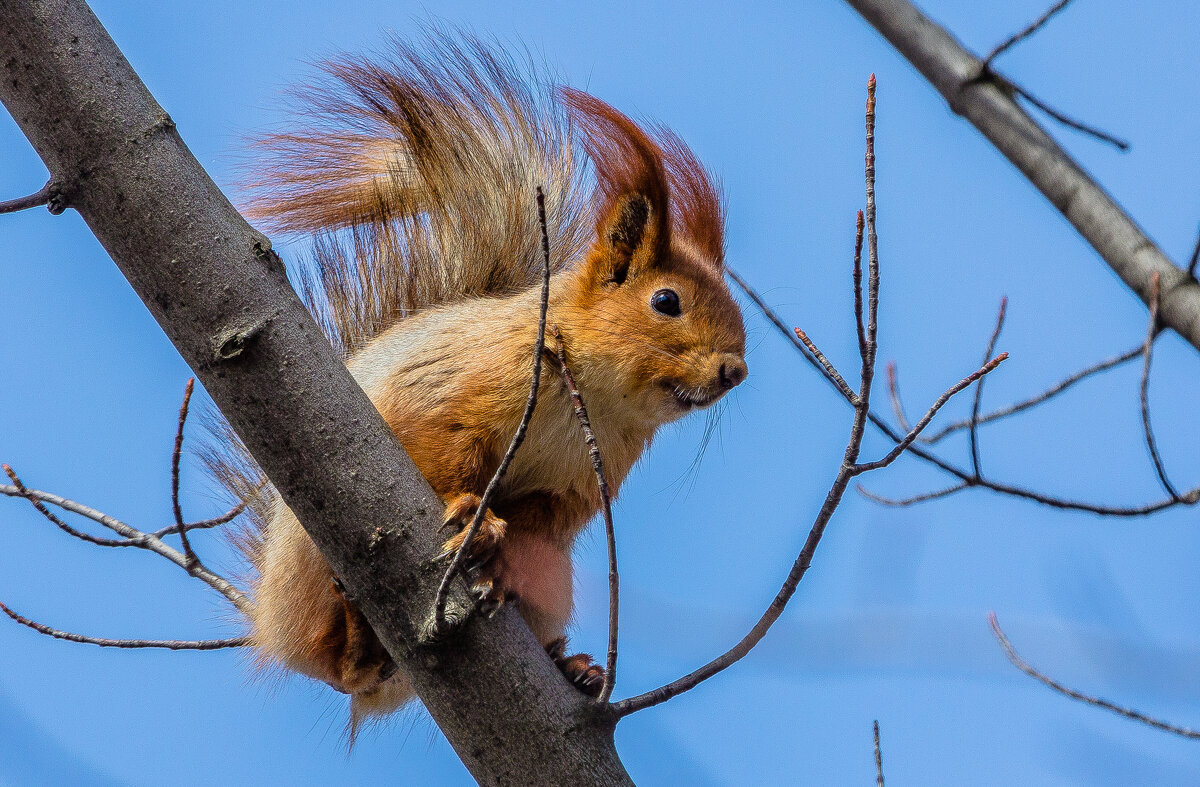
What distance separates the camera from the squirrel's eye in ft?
8.82

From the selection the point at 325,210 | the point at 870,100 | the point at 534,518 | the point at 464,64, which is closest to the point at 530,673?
the point at 534,518

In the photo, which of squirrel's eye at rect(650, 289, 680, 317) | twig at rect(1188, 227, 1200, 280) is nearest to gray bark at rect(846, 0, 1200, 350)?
twig at rect(1188, 227, 1200, 280)

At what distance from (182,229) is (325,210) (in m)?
1.23

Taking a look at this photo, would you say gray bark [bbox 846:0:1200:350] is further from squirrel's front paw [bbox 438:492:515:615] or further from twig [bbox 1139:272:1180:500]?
squirrel's front paw [bbox 438:492:515:615]

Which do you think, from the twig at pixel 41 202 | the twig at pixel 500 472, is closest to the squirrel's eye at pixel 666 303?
the twig at pixel 500 472

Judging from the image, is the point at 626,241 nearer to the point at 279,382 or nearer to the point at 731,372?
the point at 731,372

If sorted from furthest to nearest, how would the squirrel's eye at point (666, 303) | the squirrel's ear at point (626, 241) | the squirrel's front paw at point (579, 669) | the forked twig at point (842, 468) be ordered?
1. the squirrel's ear at point (626, 241)
2. the squirrel's eye at point (666, 303)
3. the squirrel's front paw at point (579, 669)
4. the forked twig at point (842, 468)

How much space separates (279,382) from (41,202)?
19.1 inches

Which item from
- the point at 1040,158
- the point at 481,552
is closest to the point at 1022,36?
the point at 1040,158

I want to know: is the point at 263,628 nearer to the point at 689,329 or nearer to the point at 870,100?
the point at 689,329

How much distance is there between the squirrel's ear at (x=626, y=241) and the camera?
280 centimetres

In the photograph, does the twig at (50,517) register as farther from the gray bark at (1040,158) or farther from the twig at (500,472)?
the gray bark at (1040,158)

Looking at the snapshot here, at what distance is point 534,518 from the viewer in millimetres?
2646

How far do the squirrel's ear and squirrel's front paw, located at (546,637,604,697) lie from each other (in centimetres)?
96
